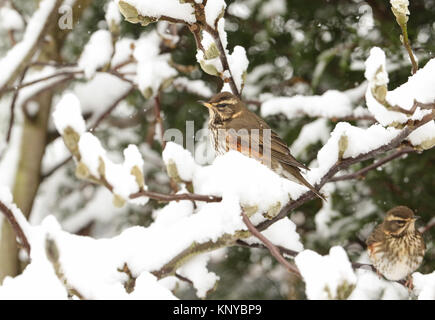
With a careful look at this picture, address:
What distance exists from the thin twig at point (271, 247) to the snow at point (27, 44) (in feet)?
5.14

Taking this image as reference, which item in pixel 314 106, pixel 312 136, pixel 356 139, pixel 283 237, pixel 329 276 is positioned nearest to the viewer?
pixel 329 276

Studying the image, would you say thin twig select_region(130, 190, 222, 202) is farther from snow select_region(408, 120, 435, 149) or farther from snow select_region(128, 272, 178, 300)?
snow select_region(408, 120, 435, 149)

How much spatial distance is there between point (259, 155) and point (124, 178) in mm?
872

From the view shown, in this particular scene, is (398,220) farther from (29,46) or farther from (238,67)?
(29,46)

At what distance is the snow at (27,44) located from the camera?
94.3 inches

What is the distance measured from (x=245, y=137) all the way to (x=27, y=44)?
41.7 inches

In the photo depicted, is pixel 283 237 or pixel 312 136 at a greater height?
pixel 283 237

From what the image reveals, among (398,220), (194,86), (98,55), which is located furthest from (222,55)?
(194,86)

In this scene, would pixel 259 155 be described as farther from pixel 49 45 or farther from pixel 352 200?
pixel 49 45

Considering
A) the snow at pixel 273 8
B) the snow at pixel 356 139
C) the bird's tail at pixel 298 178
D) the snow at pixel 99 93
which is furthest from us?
the snow at pixel 99 93

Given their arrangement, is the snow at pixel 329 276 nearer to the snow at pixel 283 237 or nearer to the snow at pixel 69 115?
the snow at pixel 69 115

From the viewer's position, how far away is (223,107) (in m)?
2.06

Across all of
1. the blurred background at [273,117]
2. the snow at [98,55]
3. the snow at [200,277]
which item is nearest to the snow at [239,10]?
the blurred background at [273,117]
